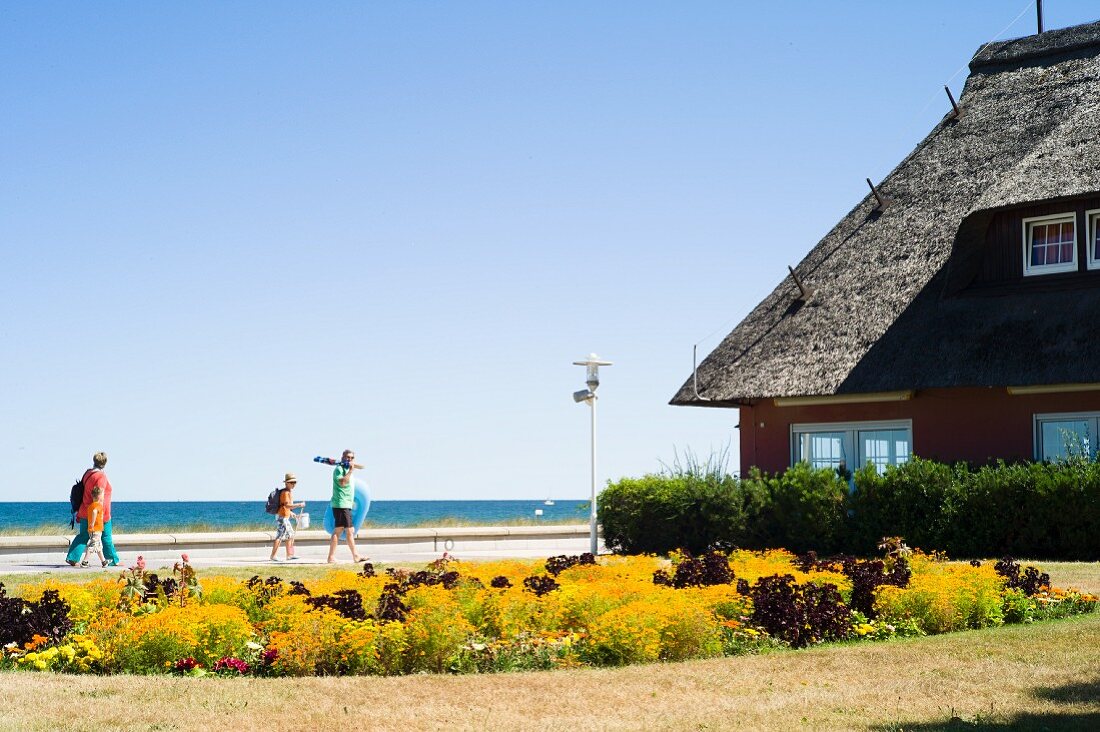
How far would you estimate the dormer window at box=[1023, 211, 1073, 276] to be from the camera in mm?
20891

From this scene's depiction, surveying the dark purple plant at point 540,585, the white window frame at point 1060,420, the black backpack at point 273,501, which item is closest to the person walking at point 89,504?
the black backpack at point 273,501

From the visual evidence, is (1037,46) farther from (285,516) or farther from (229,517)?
(229,517)

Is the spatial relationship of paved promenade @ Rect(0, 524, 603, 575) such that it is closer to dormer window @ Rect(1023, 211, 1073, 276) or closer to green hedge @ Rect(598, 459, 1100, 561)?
green hedge @ Rect(598, 459, 1100, 561)

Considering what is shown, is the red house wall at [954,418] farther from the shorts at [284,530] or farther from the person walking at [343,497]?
the shorts at [284,530]

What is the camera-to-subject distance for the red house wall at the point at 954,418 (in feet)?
67.0

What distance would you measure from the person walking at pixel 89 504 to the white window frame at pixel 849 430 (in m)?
12.1

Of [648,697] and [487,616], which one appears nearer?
[648,697]

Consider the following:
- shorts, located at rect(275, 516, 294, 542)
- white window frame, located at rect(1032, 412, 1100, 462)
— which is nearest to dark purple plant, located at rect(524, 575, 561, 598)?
shorts, located at rect(275, 516, 294, 542)

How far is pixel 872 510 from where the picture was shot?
19188 mm

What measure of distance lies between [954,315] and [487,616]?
44.3ft

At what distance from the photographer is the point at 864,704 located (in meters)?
7.57

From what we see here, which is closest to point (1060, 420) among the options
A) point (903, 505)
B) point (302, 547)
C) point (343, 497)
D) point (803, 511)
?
point (903, 505)

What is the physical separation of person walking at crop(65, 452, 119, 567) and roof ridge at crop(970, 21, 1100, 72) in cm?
2044

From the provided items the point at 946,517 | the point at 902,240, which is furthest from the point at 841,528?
the point at 902,240
